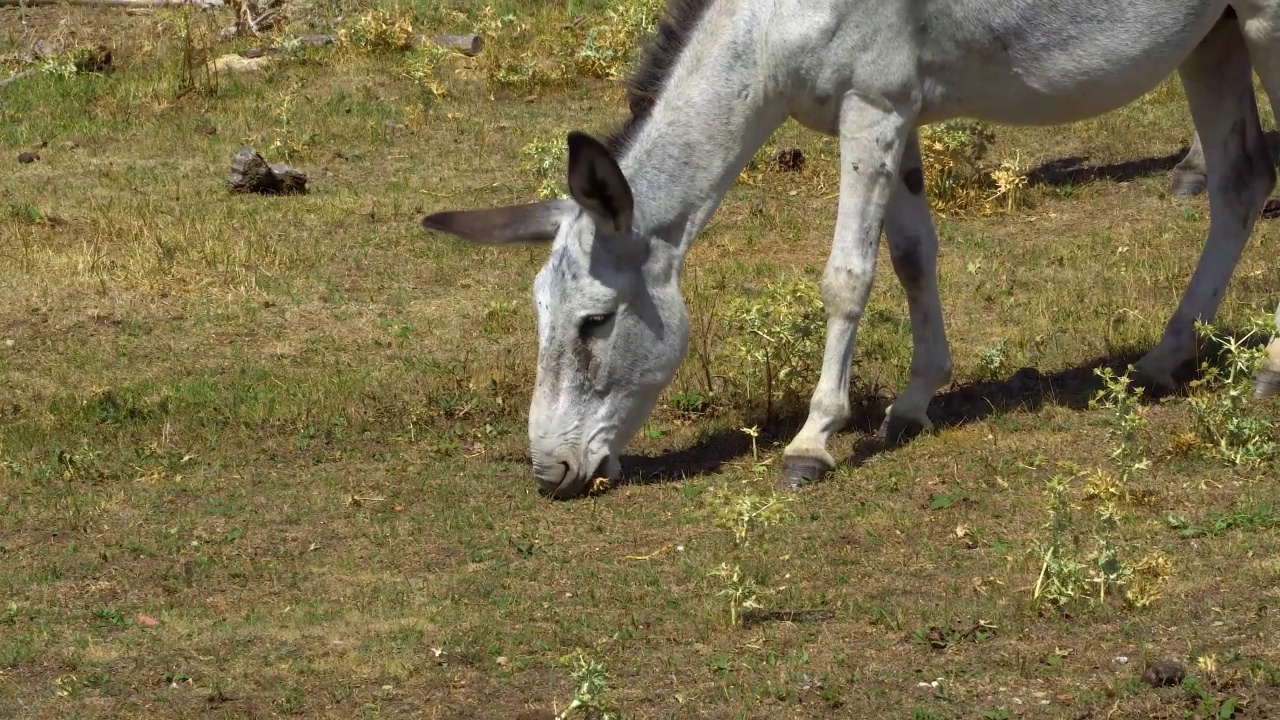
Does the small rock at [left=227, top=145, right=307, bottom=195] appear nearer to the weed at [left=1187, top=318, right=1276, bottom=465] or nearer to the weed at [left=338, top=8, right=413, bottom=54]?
the weed at [left=338, top=8, right=413, bottom=54]

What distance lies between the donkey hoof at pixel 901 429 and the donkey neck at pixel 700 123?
124cm

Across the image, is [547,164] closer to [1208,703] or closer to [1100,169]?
[1100,169]

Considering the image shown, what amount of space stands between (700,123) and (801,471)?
1.34m

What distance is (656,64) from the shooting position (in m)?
6.50

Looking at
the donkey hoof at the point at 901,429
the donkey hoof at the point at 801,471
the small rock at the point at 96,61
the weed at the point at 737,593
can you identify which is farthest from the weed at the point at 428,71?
the weed at the point at 737,593

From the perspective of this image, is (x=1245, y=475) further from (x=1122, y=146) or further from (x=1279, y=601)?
(x=1122, y=146)

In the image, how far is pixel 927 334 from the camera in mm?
7055

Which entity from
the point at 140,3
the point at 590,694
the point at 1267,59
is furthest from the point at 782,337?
the point at 140,3

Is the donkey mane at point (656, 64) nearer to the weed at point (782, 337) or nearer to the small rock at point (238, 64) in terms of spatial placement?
the weed at point (782, 337)

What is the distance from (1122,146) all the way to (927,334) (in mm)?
4927

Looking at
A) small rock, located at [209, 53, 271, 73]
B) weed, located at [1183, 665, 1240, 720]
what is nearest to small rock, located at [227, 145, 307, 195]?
small rock, located at [209, 53, 271, 73]

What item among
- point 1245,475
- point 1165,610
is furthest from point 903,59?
point 1165,610

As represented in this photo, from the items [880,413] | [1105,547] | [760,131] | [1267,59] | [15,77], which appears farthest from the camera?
[15,77]

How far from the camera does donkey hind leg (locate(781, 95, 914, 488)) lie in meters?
6.33
